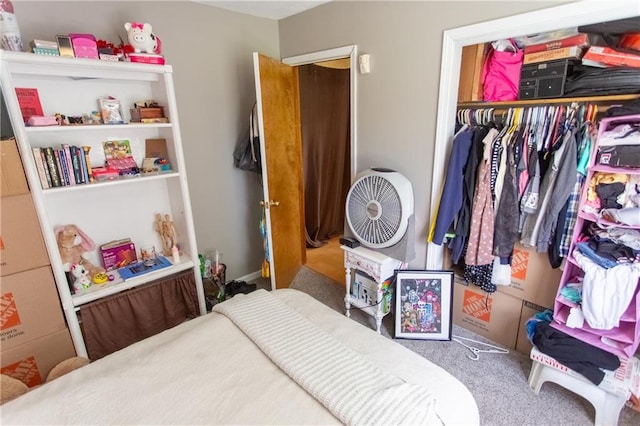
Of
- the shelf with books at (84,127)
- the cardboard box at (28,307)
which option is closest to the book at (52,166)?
the shelf with books at (84,127)

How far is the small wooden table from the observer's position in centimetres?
212

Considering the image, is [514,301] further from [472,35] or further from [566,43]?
[472,35]

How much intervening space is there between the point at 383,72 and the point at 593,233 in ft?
5.06

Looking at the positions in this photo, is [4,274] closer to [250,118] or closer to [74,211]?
[74,211]

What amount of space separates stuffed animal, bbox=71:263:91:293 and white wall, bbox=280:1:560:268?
1.96 metres

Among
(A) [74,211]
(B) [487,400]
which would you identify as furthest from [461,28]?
(A) [74,211]

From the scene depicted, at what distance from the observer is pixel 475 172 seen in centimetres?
198

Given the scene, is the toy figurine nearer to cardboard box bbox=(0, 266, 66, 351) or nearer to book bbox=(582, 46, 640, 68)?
cardboard box bbox=(0, 266, 66, 351)

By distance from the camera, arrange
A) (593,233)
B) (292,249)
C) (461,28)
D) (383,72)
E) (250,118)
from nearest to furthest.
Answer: (593,233) < (461,28) < (383,72) < (250,118) < (292,249)

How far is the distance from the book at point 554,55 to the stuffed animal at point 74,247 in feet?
9.39

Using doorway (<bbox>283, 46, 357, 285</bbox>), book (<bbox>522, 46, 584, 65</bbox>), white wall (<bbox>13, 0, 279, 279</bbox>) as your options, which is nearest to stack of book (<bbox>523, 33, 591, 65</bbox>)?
book (<bbox>522, 46, 584, 65</bbox>)

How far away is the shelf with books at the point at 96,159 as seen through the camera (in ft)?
5.36

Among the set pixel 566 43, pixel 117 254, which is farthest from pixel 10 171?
pixel 566 43

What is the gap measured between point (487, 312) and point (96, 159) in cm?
275
